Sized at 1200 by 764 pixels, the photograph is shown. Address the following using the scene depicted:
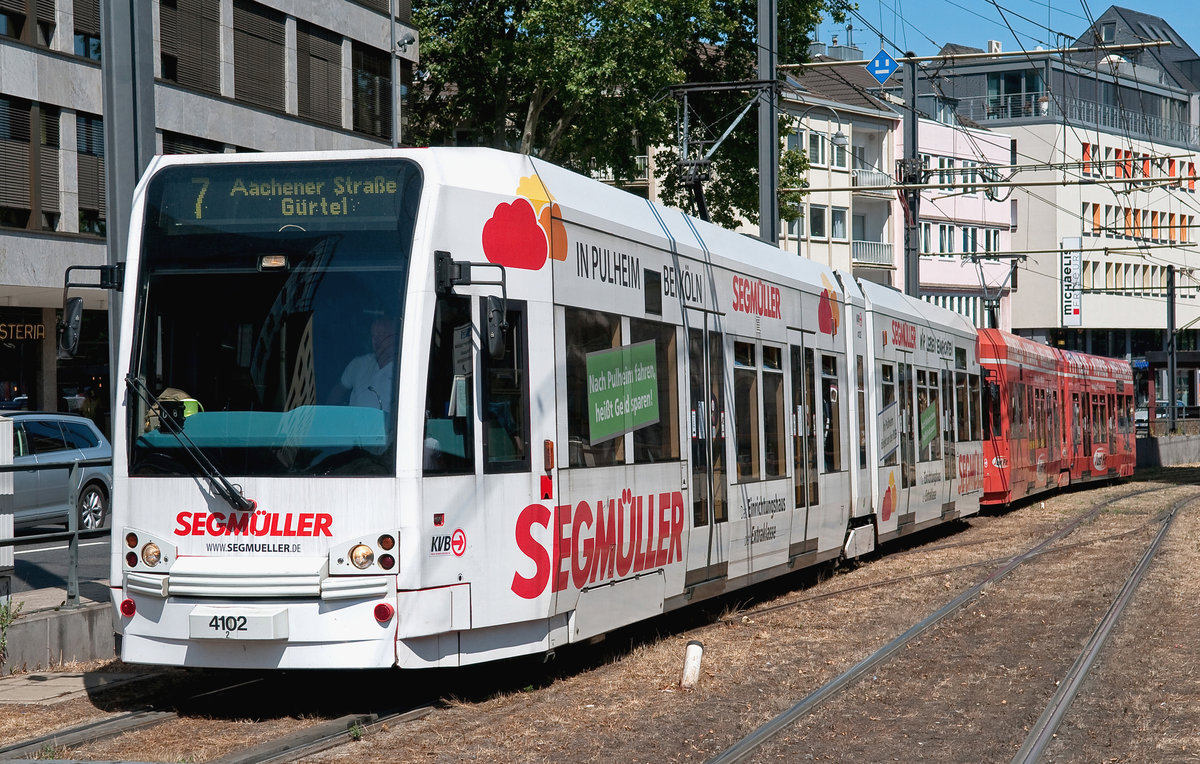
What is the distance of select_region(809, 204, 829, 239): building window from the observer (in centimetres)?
6272

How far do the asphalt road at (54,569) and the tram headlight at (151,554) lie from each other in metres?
2.79

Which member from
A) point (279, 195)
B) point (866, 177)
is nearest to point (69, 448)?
point (279, 195)

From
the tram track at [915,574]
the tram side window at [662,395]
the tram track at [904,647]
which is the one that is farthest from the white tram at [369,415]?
the tram track at [915,574]

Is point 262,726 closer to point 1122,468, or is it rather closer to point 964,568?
point 964,568

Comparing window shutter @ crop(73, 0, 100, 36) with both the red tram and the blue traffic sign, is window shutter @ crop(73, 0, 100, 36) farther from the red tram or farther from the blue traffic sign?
the red tram

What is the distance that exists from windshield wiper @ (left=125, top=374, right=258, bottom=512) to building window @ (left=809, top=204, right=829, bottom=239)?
5518 cm

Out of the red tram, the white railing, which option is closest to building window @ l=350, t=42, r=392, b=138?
the red tram

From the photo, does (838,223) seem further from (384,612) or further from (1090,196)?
(384,612)

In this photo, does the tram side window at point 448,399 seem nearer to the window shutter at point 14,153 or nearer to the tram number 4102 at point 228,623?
the tram number 4102 at point 228,623

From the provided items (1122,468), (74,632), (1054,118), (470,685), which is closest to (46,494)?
(74,632)

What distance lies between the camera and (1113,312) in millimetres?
83188

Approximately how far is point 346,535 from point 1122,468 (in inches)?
1386

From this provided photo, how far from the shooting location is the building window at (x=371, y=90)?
36806mm

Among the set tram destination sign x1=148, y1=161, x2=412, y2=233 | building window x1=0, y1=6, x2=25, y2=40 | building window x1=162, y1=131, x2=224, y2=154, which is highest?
building window x1=0, y1=6, x2=25, y2=40
